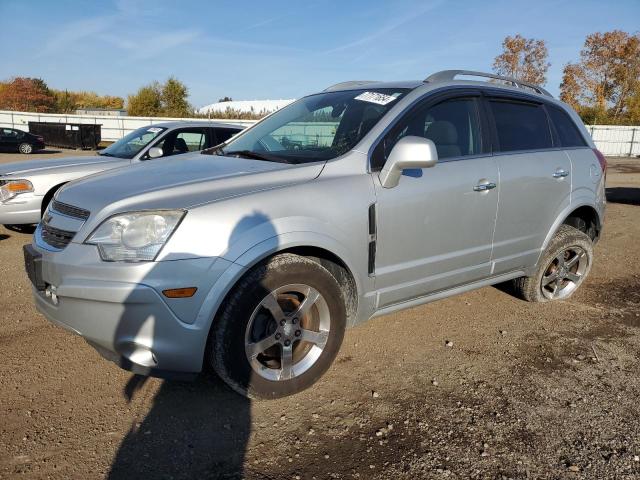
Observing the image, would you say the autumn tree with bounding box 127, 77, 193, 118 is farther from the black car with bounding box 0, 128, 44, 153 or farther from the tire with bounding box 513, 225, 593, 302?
the tire with bounding box 513, 225, 593, 302

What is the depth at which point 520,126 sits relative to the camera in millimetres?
4031

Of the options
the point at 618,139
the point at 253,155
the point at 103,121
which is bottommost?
the point at 253,155

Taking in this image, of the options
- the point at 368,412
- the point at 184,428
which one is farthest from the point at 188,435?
the point at 368,412

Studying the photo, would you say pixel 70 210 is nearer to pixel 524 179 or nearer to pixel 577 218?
pixel 524 179

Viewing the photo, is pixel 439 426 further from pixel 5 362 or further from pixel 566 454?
pixel 5 362

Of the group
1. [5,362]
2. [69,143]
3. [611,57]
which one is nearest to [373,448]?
[5,362]

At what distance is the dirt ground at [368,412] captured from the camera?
229 centimetres

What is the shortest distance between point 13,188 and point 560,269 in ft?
20.3

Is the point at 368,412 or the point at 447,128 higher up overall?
the point at 447,128

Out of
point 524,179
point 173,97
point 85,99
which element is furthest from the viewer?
point 85,99

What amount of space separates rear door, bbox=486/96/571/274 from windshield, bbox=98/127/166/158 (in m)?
4.70

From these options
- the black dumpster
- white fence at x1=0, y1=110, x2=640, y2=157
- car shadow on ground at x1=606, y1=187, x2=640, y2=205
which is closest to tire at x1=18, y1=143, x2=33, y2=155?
the black dumpster

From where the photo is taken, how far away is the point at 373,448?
2420 millimetres

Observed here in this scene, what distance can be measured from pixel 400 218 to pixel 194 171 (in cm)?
133
